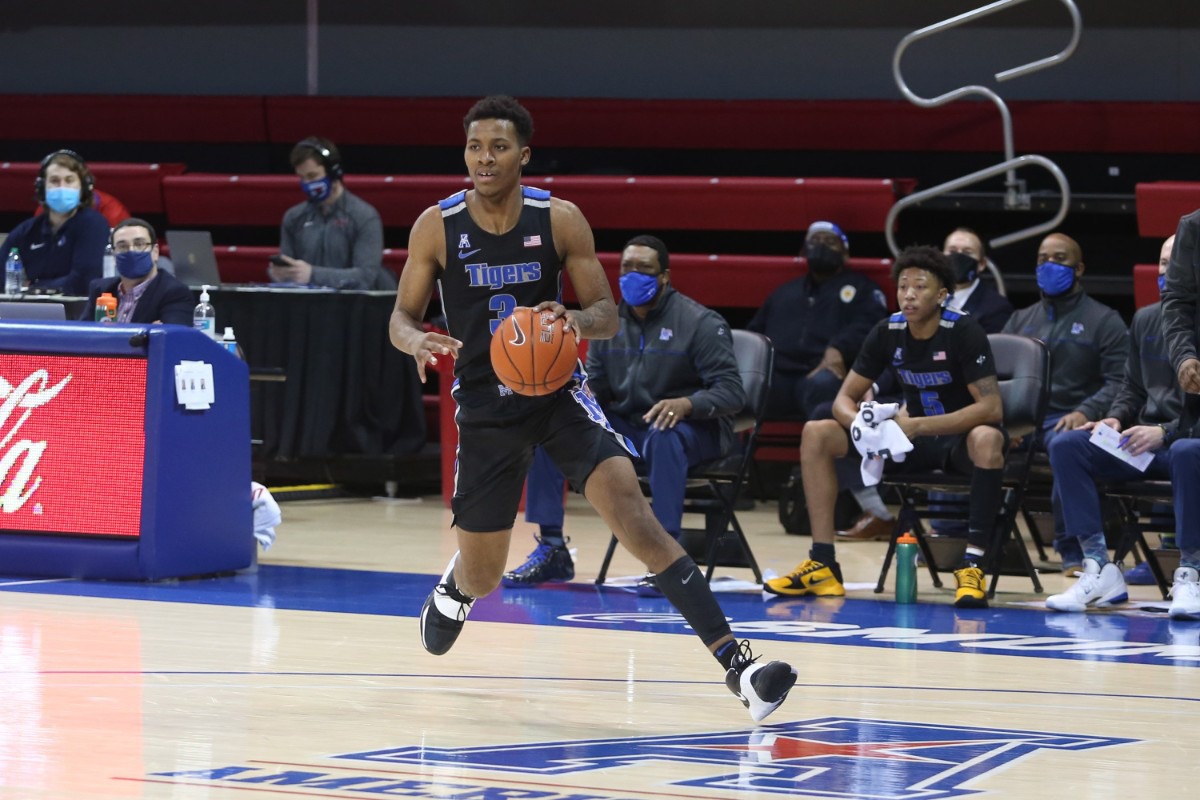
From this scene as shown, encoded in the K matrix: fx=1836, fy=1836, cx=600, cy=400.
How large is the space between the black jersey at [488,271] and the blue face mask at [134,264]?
11.6 ft

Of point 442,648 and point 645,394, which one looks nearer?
point 442,648

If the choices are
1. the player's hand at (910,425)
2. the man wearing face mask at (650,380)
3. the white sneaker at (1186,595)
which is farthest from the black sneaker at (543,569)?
the white sneaker at (1186,595)

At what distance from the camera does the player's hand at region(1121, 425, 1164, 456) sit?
279 inches

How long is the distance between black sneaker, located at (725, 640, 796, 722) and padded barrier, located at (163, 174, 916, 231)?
23.4 feet

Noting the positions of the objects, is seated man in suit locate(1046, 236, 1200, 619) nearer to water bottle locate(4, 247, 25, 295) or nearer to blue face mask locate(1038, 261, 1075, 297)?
blue face mask locate(1038, 261, 1075, 297)

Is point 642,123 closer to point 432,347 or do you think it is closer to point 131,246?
point 131,246

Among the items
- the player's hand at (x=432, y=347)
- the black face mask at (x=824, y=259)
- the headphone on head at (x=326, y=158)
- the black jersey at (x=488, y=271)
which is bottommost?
the player's hand at (x=432, y=347)

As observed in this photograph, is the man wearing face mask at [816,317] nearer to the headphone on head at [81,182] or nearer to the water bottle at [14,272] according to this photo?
the headphone on head at [81,182]

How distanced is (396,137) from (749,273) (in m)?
3.36

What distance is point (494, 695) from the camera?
4.93 metres

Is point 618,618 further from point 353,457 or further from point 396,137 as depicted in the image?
point 396,137

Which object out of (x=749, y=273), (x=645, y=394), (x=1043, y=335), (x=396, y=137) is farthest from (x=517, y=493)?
(x=396, y=137)

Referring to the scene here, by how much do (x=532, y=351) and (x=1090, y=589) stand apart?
3.25m

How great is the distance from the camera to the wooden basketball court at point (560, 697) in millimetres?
→ 3840
